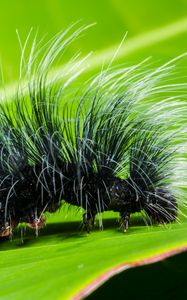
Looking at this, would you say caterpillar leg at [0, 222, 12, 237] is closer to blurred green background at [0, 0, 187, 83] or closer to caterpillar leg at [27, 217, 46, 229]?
caterpillar leg at [27, 217, 46, 229]

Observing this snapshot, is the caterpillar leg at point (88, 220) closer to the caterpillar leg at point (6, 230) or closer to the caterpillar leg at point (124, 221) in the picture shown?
the caterpillar leg at point (124, 221)

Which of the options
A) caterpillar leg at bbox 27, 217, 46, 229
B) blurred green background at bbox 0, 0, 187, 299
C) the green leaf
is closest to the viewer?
the green leaf

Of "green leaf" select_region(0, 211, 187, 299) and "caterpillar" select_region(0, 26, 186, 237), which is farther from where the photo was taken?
"caterpillar" select_region(0, 26, 186, 237)

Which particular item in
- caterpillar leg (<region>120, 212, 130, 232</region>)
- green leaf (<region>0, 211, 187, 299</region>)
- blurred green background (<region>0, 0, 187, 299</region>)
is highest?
blurred green background (<region>0, 0, 187, 299</region>)

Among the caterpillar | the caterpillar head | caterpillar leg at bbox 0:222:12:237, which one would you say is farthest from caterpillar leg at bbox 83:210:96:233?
caterpillar leg at bbox 0:222:12:237

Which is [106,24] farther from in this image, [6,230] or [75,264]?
[75,264]

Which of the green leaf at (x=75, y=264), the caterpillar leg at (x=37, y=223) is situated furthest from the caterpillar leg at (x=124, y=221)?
the green leaf at (x=75, y=264)

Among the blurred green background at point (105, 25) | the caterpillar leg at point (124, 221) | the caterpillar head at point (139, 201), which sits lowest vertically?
the caterpillar leg at point (124, 221)
